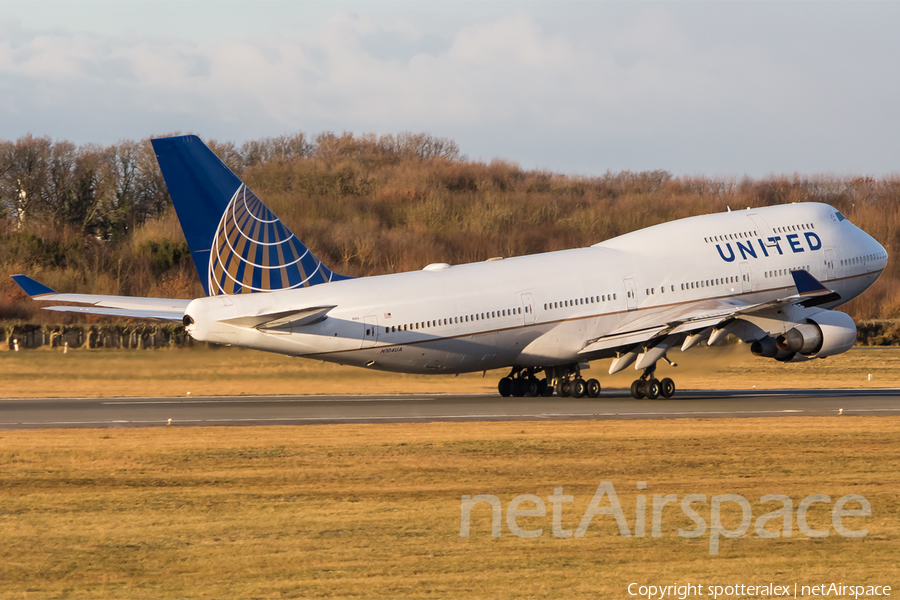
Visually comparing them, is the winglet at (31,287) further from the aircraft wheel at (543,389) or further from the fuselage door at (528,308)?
the aircraft wheel at (543,389)

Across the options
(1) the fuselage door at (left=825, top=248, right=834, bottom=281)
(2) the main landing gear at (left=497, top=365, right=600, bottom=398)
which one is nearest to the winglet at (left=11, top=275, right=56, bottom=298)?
(2) the main landing gear at (left=497, top=365, right=600, bottom=398)

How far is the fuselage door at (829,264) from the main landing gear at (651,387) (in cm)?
877

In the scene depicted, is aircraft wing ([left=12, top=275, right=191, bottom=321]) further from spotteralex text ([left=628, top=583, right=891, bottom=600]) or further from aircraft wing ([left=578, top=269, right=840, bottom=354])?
spotteralex text ([left=628, top=583, right=891, bottom=600])

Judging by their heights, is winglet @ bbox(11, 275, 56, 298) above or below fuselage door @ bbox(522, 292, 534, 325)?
above

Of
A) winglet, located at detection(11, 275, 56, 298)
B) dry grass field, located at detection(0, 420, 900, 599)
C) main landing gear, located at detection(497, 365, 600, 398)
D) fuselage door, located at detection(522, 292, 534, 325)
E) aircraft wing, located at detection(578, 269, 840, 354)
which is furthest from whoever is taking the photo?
main landing gear, located at detection(497, 365, 600, 398)

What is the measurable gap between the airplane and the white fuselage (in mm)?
46

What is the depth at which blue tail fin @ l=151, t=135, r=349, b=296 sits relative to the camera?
99.8ft

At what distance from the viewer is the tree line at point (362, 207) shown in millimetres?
68625

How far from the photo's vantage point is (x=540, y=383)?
1462 inches

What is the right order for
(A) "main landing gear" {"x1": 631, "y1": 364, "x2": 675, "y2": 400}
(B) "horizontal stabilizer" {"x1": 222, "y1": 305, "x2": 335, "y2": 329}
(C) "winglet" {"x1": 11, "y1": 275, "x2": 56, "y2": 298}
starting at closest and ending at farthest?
(C) "winglet" {"x1": 11, "y1": 275, "x2": 56, "y2": 298} → (B) "horizontal stabilizer" {"x1": 222, "y1": 305, "x2": 335, "y2": 329} → (A) "main landing gear" {"x1": 631, "y1": 364, "x2": 675, "y2": 400}

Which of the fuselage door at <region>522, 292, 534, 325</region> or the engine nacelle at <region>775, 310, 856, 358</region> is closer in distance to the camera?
the fuselage door at <region>522, 292, 534, 325</region>

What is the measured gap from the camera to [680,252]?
37.8 metres

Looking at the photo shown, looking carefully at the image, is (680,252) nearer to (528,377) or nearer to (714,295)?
(714,295)

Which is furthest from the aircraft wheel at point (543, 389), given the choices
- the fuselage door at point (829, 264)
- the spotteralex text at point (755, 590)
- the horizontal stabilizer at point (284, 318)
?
Answer: the spotteralex text at point (755, 590)
